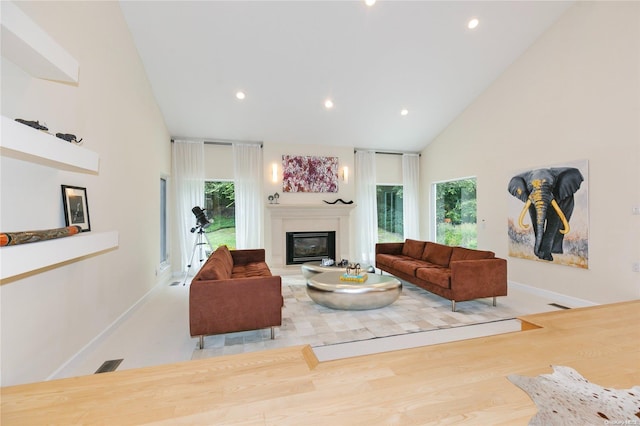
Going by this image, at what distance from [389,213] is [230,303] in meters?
5.55

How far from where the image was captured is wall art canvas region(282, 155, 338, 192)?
6535mm

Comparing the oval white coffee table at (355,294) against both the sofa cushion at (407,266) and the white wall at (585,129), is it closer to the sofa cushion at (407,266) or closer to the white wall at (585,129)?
the sofa cushion at (407,266)

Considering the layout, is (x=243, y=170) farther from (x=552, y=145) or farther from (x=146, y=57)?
(x=552, y=145)

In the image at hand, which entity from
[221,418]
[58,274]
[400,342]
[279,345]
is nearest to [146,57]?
[58,274]

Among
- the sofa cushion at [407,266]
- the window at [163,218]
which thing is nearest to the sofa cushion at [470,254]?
the sofa cushion at [407,266]

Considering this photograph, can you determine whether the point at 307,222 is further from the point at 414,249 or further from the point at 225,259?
the point at 225,259

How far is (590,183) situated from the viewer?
12.7 ft

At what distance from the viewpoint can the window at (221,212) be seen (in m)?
6.41

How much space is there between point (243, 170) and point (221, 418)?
219 inches

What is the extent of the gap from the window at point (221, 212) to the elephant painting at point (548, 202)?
224 inches

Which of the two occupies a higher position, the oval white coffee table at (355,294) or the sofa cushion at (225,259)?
the sofa cushion at (225,259)

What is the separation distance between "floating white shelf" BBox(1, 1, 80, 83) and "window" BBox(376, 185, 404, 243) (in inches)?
255

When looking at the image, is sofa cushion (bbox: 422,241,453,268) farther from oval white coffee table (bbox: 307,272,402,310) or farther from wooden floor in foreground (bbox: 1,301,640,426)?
wooden floor in foreground (bbox: 1,301,640,426)

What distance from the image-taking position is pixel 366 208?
718 centimetres
